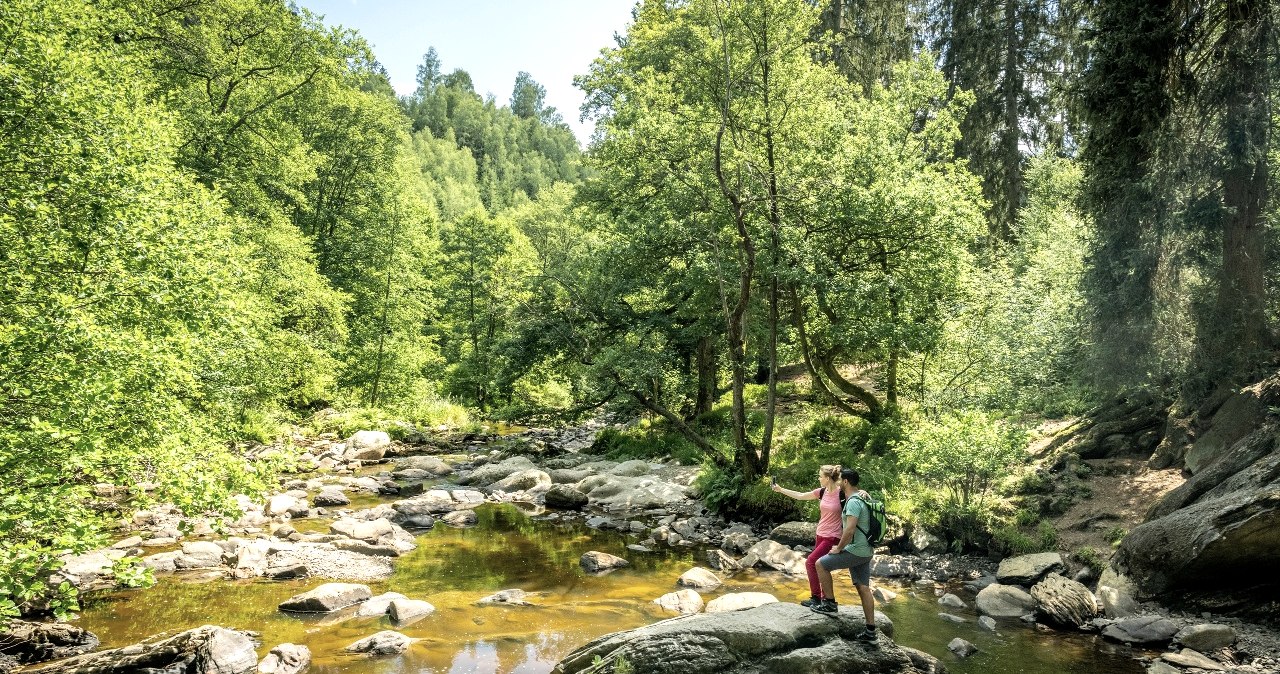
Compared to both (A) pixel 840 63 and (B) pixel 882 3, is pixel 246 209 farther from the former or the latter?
(B) pixel 882 3

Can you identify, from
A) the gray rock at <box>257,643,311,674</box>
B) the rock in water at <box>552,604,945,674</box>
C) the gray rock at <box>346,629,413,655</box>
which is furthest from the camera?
the gray rock at <box>346,629,413,655</box>

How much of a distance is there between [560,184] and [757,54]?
55092 mm

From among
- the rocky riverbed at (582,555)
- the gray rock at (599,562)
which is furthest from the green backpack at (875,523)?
the gray rock at (599,562)

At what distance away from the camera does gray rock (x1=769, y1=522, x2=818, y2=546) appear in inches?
596

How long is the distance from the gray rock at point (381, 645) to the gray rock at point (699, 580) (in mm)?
5114

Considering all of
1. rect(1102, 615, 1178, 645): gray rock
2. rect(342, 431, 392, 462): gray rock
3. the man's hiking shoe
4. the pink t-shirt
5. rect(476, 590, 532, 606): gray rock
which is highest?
the pink t-shirt

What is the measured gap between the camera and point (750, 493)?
17500 mm

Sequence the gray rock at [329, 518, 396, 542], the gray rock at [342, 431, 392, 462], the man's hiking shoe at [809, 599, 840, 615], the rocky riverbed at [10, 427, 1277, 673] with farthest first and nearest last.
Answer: the gray rock at [342, 431, 392, 462] → the gray rock at [329, 518, 396, 542] → the rocky riverbed at [10, 427, 1277, 673] → the man's hiking shoe at [809, 599, 840, 615]

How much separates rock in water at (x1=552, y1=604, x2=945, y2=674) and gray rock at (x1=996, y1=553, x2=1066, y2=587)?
491cm

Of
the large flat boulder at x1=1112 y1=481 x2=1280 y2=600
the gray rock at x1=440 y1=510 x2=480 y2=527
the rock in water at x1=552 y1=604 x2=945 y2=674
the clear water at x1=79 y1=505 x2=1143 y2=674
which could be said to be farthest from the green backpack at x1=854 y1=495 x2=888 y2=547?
the gray rock at x1=440 y1=510 x2=480 y2=527

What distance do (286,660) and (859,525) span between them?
741 cm

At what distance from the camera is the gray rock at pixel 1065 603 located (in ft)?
34.7

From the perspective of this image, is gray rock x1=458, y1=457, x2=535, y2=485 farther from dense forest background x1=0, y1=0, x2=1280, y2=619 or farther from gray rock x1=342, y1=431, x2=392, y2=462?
gray rock x1=342, y1=431, x2=392, y2=462

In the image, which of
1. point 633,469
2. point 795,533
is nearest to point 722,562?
point 795,533
